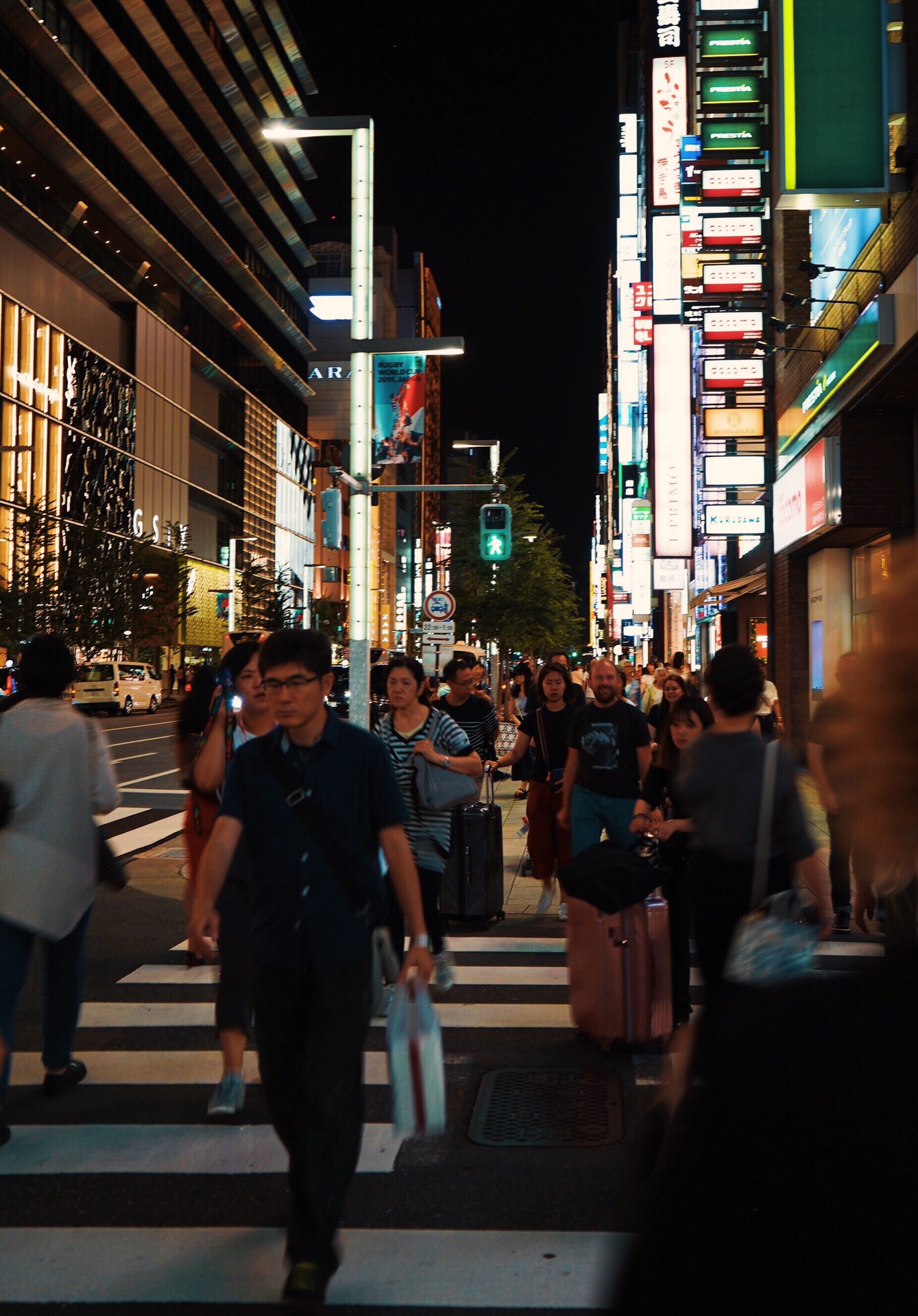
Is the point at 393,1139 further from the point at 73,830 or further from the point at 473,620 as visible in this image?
the point at 473,620

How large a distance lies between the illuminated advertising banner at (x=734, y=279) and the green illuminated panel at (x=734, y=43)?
384 centimetres

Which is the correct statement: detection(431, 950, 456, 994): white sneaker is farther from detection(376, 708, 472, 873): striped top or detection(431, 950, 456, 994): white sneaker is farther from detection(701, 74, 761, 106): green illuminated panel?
detection(701, 74, 761, 106): green illuminated panel

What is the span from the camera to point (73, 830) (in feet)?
17.2

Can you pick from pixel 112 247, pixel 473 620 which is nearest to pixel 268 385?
pixel 112 247

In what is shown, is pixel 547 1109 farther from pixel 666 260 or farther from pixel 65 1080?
pixel 666 260

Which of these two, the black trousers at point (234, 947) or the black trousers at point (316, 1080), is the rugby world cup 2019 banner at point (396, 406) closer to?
the black trousers at point (234, 947)

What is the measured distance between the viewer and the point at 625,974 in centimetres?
613

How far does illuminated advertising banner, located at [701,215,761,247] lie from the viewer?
23875mm

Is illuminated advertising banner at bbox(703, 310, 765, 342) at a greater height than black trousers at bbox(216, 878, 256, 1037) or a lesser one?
greater

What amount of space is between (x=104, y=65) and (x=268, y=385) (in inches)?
1379

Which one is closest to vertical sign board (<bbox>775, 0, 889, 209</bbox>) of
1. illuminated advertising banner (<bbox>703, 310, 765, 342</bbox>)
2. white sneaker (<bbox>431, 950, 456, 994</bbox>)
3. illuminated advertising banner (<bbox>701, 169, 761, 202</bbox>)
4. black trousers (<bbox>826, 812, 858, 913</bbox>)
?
illuminated advertising banner (<bbox>701, 169, 761, 202</bbox>)

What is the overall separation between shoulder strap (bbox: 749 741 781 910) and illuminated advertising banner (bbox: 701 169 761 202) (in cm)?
2038

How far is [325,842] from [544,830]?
6336 millimetres

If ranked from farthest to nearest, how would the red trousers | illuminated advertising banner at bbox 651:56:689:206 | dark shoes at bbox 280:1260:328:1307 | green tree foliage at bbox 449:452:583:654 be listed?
illuminated advertising banner at bbox 651:56:689:206 → green tree foliage at bbox 449:452:583:654 → the red trousers → dark shoes at bbox 280:1260:328:1307
